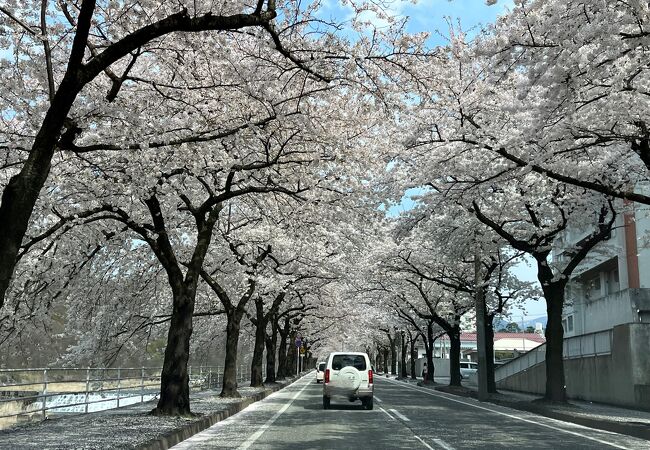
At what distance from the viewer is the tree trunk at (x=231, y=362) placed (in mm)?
23188

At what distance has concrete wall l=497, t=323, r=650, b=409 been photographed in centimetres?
2080

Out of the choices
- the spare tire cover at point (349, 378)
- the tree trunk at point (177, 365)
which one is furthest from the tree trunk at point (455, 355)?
the tree trunk at point (177, 365)

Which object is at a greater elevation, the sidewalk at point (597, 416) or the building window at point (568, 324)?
the building window at point (568, 324)

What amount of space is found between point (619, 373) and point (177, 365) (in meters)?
16.2

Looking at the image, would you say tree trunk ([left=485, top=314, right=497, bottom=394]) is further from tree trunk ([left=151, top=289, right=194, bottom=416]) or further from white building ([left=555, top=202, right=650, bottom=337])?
tree trunk ([left=151, top=289, right=194, bottom=416])

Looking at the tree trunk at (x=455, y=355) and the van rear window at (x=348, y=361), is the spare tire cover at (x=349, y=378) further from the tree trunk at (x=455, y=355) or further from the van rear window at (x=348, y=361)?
the tree trunk at (x=455, y=355)

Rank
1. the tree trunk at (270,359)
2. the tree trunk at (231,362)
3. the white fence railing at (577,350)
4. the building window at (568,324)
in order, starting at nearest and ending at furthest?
the tree trunk at (231,362) < the white fence railing at (577,350) < the tree trunk at (270,359) < the building window at (568,324)

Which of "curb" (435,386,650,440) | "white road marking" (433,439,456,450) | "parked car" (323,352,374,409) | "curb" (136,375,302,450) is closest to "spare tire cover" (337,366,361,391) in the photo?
"parked car" (323,352,374,409)

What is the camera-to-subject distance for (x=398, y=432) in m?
13.2

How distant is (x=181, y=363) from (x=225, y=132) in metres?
6.49

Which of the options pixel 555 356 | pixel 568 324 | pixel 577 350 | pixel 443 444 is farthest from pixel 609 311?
pixel 443 444

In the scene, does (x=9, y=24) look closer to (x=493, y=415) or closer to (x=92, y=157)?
(x=92, y=157)

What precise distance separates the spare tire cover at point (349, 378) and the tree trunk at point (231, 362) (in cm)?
545

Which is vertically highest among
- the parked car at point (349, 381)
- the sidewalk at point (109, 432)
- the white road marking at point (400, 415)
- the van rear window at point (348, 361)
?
the van rear window at point (348, 361)
